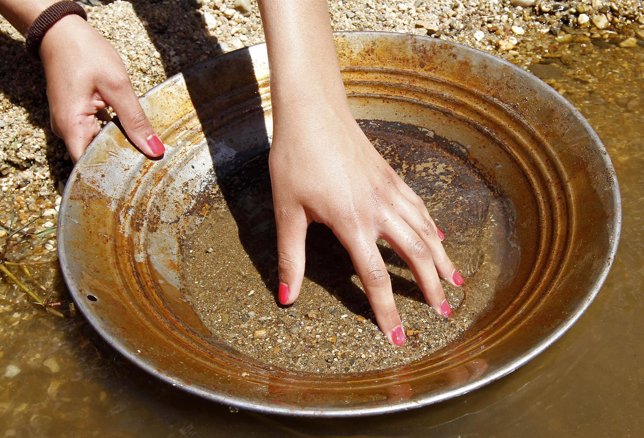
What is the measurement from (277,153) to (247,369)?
532mm

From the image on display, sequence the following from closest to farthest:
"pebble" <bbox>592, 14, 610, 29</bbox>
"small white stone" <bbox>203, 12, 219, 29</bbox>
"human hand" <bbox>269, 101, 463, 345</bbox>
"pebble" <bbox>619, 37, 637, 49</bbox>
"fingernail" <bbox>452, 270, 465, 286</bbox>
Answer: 1. "human hand" <bbox>269, 101, 463, 345</bbox>
2. "fingernail" <bbox>452, 270, 465, 286</bbox>
3. "small white stone" <bbox>203, 12, 219, 29</bbox>
4. "pebble" <bbox>619, 37, 637, 49</bbox>
5. "pebble" <bbox>592, 14, 610, 29</bbox>

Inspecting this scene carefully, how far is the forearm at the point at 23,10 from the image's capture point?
1912mm

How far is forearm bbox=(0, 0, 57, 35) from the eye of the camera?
1912 mm

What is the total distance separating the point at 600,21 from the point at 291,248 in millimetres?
2171

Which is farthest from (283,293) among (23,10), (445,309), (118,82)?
(23,10)

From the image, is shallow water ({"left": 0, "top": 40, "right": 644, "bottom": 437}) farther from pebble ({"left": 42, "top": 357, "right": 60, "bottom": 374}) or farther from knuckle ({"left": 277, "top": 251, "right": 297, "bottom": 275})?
knuckle ({"left": 277, "top": 251, "right": 297, "bottom": 275})

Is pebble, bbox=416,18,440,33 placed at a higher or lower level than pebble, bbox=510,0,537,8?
higher

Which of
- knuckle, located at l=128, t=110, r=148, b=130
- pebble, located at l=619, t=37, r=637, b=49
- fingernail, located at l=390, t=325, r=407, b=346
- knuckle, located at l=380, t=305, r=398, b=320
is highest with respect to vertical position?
knuckle, located at l=128, t=110, r=148, b=130

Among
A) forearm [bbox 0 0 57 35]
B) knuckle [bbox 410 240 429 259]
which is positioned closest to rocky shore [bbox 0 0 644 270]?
forearm [bbox 0 0 57 35]

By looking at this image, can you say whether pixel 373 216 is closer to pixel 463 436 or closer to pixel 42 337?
pixel 463 436

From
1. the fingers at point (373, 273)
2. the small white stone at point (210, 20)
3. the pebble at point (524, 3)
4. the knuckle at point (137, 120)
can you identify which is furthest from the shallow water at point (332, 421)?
the pebble at point (524, 3)

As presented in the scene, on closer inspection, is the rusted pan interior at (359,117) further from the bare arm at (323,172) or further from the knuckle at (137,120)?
the bare arm at (323,172)

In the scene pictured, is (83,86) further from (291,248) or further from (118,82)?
(291,248)

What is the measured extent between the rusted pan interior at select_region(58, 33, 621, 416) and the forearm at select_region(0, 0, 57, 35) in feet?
1.33
